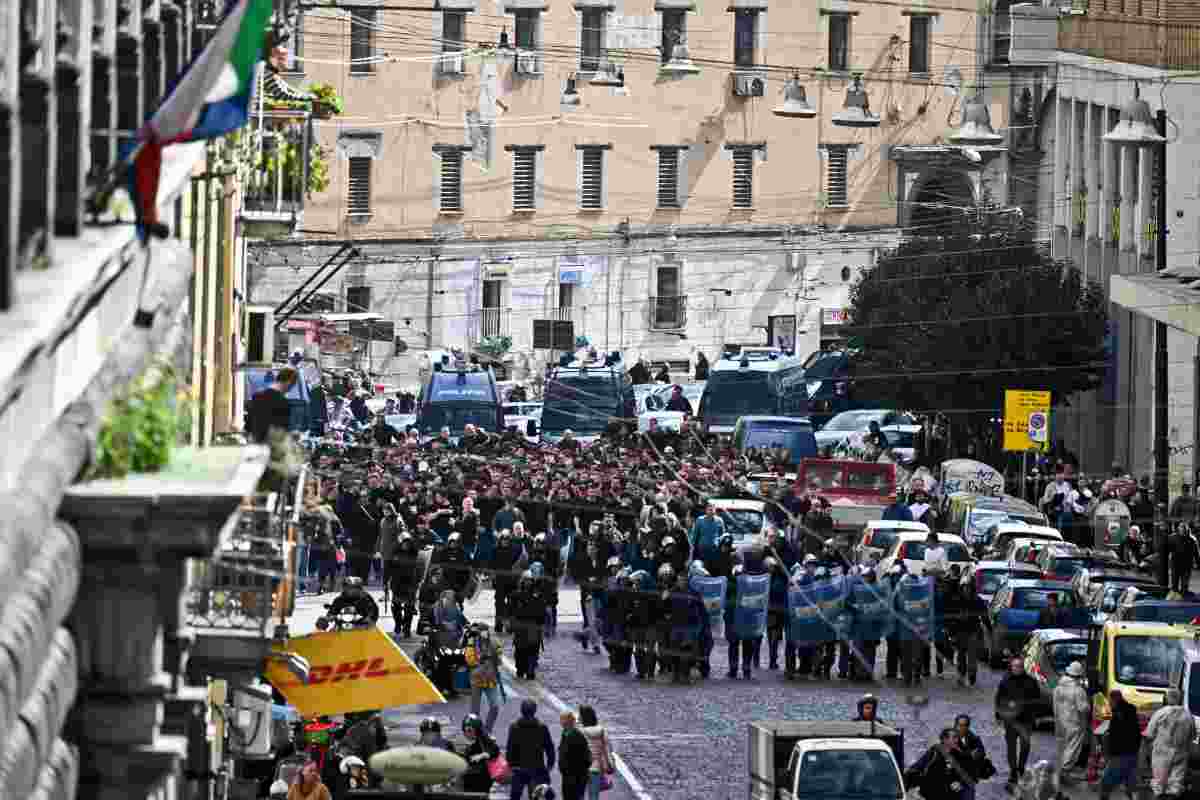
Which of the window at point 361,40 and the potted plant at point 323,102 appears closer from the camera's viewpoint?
the potted plant at point 323,102

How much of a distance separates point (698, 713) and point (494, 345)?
148 ft

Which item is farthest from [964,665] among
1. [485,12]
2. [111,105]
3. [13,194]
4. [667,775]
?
[485,12]

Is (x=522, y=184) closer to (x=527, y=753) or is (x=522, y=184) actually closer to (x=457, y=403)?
(x=457, y=403)

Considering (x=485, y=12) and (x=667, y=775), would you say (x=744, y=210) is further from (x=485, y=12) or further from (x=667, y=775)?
(x=667, y=775)

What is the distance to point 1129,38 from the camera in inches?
2655

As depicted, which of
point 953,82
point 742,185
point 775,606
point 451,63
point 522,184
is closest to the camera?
point 775,606

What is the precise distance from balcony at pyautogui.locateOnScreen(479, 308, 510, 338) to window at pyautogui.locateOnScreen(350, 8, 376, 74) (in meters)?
6.05

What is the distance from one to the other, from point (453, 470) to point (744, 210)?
34641mm

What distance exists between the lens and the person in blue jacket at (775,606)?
4034 cm

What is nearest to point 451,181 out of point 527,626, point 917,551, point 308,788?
point 917,551

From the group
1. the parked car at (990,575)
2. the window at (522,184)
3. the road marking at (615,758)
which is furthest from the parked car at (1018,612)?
the window at (522,184)

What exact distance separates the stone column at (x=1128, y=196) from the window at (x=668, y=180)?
1888 centimetres

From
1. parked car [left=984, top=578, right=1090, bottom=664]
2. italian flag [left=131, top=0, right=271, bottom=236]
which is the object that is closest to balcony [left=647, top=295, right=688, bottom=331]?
parked car [left=984, top=578, right=1090, bottom=664]

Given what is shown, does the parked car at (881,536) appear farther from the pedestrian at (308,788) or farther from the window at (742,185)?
the window at (742,185)
